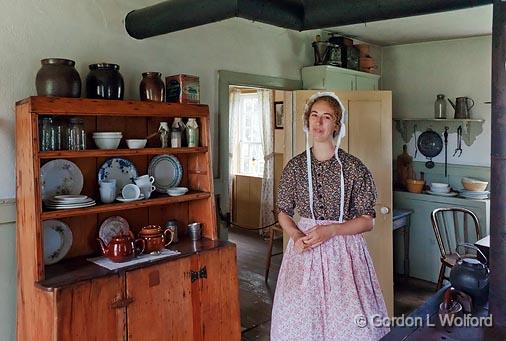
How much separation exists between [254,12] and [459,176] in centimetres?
305

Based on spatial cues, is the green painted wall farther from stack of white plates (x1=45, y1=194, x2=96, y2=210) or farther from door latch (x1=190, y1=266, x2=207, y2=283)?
door latch (x1=190, y1=266, x2=207, y2=283)

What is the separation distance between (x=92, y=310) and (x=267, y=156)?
4006mm

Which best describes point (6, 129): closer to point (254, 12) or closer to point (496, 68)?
point (254, 12)

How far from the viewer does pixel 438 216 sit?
4090mm

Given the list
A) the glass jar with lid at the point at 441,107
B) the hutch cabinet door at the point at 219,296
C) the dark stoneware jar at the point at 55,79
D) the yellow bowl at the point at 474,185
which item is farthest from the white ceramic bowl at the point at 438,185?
the dark stoneware jar at the point at 55,79

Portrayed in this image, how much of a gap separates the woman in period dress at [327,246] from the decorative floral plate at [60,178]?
1.06m

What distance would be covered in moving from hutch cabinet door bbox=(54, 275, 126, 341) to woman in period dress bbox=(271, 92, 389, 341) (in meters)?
0.73

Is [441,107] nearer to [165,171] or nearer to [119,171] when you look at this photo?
[165,171]

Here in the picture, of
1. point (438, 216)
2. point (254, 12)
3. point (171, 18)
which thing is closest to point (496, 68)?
point (254, 12)

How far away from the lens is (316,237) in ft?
6.49

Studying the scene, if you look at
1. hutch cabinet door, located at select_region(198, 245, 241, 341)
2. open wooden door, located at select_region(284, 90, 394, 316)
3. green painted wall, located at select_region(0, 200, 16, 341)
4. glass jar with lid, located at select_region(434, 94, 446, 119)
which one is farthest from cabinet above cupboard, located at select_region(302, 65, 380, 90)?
green painted wall, located at select_region(0, 200, 16, 341)

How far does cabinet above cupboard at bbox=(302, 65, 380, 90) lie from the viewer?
3.54 meters

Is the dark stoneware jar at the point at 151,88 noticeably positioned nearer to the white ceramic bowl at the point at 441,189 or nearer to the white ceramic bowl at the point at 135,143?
the white ceramic bowl at the point at 135,143

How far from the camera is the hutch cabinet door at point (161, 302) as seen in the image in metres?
2.13
